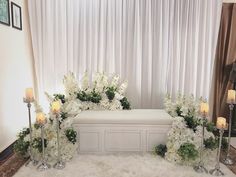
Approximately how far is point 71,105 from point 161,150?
1.29 metres

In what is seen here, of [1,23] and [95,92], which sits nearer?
[1,23]

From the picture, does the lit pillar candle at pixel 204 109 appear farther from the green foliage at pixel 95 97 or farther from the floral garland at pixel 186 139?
the green foliage at pixel 95 97

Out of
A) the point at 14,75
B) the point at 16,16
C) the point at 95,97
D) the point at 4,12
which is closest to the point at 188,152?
the point at 95,97

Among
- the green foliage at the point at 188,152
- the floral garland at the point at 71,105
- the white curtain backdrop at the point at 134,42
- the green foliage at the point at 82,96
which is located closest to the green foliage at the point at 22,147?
the floral garland at the point at 71,105

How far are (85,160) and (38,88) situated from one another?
1.65 meters

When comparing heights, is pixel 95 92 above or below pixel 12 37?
below

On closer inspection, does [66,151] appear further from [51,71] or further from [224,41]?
[224,41]

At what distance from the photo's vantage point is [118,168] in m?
2.47

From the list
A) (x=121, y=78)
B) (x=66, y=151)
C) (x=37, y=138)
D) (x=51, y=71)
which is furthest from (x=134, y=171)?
(x=51, y=71)

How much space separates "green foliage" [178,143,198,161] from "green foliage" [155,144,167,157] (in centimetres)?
25

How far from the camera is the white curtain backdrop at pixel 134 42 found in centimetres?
349

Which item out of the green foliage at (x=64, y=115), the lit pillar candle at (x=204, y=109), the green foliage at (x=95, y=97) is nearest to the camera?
the lit pillar candle at (x=204, y=109)

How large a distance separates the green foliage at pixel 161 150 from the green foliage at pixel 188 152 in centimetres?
25

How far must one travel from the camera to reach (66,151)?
105 inches
